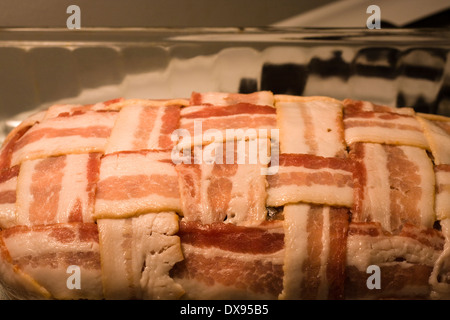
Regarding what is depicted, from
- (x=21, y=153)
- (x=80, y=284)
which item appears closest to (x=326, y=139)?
(x=80, y=284)

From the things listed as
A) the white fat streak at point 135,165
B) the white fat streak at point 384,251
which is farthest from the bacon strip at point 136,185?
the white fat streak at point 384,251

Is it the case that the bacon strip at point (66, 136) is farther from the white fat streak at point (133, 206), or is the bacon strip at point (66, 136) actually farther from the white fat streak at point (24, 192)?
the white fat streak at point (133, 206)

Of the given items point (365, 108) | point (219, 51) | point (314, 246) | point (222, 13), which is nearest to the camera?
point (314, 246)

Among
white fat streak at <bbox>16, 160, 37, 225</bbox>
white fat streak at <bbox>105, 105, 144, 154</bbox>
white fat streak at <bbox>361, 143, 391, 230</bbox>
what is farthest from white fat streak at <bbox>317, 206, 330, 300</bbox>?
white fat streak at <bbox>16, 160, 37, 225</bbox>

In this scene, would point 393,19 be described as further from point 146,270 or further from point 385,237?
point 146,270

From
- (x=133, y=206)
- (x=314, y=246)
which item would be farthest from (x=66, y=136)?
(x=314, y=246)

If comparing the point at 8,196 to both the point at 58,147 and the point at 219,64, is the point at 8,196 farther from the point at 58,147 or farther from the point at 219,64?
the point at 219,64
